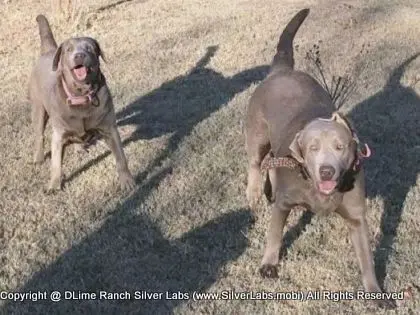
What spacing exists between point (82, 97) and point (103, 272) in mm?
1521

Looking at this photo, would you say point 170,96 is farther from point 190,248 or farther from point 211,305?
point 211,305

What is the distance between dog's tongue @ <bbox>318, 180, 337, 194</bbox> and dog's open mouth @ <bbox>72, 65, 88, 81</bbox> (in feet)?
7.34

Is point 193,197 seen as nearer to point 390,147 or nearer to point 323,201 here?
point 323,201

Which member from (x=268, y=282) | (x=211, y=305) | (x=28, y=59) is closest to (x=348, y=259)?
(x=268, y=282)

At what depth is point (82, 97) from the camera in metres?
5.11

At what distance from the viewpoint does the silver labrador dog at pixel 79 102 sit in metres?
5.08

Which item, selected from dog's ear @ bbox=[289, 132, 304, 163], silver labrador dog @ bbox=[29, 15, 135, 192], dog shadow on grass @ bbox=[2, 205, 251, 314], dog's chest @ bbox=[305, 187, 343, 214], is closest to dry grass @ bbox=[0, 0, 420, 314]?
dog shadow on grass @ bbox=[2, 205, 251, 314]

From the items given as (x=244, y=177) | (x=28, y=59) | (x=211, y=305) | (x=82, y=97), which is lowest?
(x=28, y=59)

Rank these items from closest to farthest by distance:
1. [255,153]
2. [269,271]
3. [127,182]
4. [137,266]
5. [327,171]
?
[327,171], [269,271], [137,266], [255,153], [127,182]

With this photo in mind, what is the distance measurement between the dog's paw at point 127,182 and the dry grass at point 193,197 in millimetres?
95

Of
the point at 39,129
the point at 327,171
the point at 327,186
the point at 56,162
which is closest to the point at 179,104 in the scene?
the point at 39,129

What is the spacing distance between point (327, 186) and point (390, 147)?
2435mm

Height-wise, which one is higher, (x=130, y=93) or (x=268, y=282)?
(x=268, y=282)

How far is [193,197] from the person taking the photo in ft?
16.6
